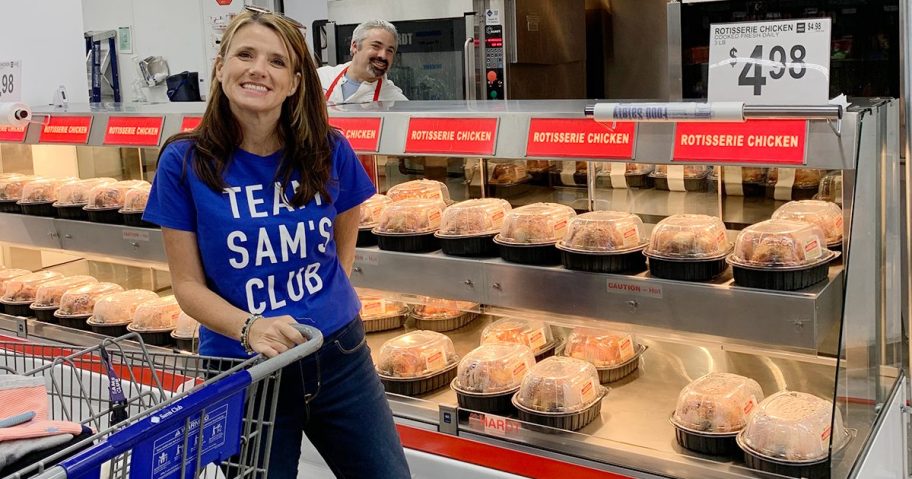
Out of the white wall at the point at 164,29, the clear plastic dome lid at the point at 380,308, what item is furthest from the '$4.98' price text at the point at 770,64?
the white wall at the point at 164,29

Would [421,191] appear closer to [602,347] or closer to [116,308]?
[602,347]

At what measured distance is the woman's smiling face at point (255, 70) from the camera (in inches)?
75.7

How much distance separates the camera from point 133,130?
347cm

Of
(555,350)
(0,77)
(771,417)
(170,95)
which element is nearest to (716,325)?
(771,417)

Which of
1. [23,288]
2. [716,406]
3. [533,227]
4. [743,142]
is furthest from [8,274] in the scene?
[743,142]

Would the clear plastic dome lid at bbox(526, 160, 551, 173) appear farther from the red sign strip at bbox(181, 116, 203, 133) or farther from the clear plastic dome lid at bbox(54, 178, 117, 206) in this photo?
the clear plastic dome lid at bbox(54, 178, 117, 206)

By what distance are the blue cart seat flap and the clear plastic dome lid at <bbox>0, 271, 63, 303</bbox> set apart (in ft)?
9.23

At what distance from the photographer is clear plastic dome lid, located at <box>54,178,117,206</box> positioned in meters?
3.73

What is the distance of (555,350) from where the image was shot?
3.12 m

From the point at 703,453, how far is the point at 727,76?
0.94 meters

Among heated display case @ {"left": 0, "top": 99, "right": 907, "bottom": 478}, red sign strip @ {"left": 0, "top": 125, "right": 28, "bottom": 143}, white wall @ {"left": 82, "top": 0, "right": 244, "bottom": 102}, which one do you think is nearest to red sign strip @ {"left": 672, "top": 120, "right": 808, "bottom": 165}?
heated display case @ {"left": 0, "top": 99, "right": 907, "bottom": 478}

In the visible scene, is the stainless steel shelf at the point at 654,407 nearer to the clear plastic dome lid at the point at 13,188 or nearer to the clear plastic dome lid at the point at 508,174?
the clear plastic dome lid at the point at 508,174

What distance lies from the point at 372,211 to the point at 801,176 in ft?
4.31

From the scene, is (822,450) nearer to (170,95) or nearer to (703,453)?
(703,453)
